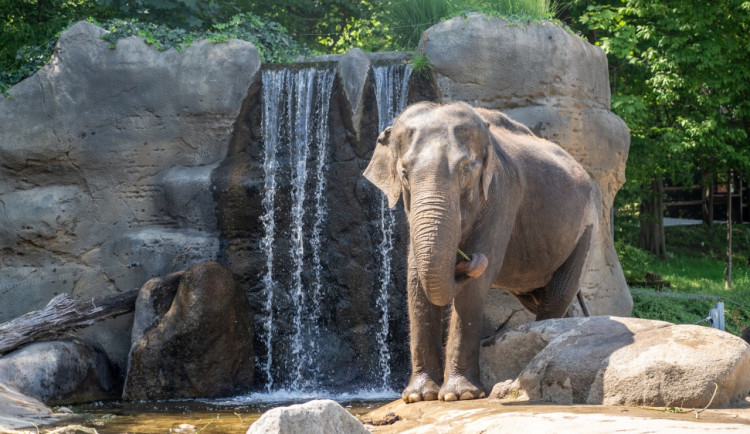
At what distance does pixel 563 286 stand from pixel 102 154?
5954 millimetres

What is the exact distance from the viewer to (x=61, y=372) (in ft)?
32.2

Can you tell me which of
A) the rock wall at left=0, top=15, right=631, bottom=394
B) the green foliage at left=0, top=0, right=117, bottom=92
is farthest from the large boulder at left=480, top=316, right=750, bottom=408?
the green foliage at left=0, top=0, right=117, bottom=92

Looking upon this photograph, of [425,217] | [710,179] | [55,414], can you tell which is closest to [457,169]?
[425,217]

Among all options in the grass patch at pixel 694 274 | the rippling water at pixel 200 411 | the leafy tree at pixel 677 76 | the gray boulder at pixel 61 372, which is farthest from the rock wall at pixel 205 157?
the leafy tree at pixel 677 76

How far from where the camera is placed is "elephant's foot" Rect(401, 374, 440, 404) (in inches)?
255

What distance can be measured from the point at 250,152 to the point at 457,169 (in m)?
6.07

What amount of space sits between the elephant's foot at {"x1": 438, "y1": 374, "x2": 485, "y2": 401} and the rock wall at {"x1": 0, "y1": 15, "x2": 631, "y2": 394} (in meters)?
4.87

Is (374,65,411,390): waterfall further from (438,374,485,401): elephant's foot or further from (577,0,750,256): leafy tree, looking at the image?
(577,0,750,256): leafy tree

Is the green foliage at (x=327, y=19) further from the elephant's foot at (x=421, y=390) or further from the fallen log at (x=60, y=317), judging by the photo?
the elephant's foot at (x=421, y=390)

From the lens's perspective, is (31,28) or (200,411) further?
(31,28)

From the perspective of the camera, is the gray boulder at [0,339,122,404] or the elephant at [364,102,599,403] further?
the gray boulder at [0,339,122,404]

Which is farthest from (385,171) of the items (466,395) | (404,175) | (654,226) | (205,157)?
(654,226)

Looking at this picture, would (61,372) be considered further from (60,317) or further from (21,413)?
(21,413)

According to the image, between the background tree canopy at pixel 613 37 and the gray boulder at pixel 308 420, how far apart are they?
7836mm
